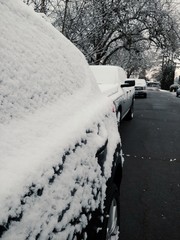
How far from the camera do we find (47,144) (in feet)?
5.01

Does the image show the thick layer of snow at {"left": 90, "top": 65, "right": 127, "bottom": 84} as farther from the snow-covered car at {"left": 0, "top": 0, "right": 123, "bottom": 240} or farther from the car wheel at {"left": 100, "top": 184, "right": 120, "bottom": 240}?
the car wheel at {"left": 100, "top": 184, "right": 120, "bottom": 240}

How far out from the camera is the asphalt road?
327 centimetres

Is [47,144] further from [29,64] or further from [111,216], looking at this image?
[111,216]

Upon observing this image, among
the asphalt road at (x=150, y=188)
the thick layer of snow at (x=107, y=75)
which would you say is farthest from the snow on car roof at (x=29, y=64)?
the thick layer of snow at (x=107, y=75)

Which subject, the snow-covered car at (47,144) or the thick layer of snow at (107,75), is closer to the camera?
the snow-covered car at (47,144)

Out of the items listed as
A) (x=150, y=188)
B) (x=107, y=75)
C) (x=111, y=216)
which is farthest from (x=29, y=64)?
(x=107, y=75)

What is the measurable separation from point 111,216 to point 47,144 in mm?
1121

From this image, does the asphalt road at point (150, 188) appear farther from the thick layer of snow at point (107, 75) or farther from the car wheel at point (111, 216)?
the thick layer of snow at point (107, 75)

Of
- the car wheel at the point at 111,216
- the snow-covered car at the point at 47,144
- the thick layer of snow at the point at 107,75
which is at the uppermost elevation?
the snow-covered car at the point at 47,144

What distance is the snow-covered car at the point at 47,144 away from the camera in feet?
4.00

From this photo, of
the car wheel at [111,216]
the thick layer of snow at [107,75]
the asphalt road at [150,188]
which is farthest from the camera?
the thick layer of snow at [107,75]

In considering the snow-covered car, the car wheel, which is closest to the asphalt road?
the car wheel

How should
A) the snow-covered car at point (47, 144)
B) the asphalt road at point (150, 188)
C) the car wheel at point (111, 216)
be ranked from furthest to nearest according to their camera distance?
the asphalt road at point (150, 188), the car wheel at point (111, 216), the snow-covered car at point (47, 144)

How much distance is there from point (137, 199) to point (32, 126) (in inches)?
105
